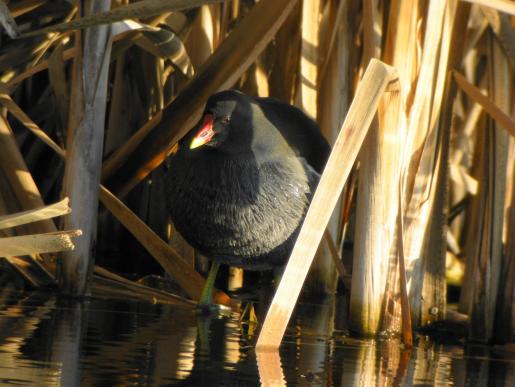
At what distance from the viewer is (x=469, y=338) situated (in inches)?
143

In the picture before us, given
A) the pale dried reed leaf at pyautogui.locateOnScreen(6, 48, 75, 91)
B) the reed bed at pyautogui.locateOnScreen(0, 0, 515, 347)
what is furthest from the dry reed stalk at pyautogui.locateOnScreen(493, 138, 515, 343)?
the pale dried reed leaf at pyautogui.locateOnScreen(6, 48, 75, 91)

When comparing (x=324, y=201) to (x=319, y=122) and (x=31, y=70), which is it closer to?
(x=31, y=70)

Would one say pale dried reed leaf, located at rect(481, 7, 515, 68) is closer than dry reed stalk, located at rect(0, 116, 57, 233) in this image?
Yes

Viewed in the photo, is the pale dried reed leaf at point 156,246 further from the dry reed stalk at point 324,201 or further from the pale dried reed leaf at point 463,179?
the pale dried reed leaf at point 463,179

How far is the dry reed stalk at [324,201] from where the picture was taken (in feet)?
9.27

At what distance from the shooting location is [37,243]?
8.99 feet

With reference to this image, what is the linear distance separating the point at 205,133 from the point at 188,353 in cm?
93

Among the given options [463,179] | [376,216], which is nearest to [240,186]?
[376,216]

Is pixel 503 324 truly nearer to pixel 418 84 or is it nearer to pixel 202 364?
pixel 418 84

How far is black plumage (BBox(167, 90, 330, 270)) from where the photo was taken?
3729 mm

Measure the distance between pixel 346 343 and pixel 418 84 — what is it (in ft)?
2.64

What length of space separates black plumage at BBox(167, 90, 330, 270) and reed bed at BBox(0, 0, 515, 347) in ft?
0.50

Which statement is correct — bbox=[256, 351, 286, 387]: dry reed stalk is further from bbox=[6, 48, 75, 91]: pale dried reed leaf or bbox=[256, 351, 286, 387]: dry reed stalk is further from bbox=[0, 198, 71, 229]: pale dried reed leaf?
bbox=[6, 48, 75, 91]: pale dried reed leaf

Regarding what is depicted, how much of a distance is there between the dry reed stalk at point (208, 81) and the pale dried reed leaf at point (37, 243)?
119cm
